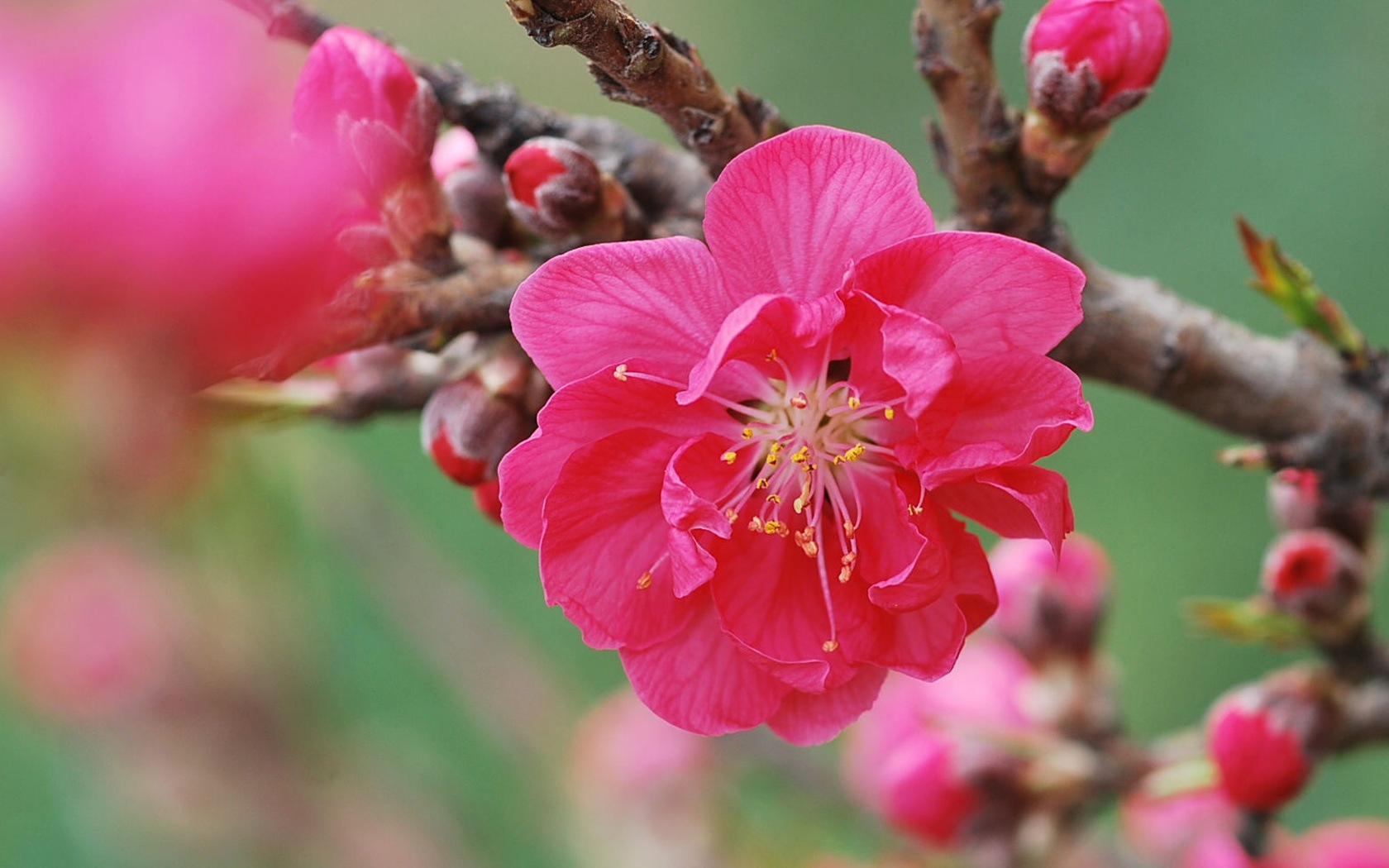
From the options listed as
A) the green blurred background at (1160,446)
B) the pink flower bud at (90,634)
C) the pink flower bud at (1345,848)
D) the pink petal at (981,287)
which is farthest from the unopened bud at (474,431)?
the green blurred background at (1160,446)

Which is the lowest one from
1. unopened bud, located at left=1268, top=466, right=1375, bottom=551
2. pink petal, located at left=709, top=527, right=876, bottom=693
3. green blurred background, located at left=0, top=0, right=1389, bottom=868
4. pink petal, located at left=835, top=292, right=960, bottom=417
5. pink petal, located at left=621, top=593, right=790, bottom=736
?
green blurred background, located at left=0, top=0, right=1389, bottom=868

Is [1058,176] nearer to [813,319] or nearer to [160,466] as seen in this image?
[813,319]

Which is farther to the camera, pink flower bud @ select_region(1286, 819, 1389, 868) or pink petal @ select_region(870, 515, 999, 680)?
pink flower bud @ select_region(1286, 819, 1389, 868)

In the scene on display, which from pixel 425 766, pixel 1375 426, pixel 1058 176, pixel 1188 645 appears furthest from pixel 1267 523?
pixel 1058 176

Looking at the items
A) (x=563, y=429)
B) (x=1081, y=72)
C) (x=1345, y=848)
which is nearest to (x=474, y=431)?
(x=563, y=429)

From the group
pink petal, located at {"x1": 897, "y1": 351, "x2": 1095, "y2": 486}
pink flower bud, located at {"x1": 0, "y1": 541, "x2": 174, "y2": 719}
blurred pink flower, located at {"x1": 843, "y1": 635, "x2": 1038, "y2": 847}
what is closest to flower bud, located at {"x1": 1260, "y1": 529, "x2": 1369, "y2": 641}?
blurred pink flower, located at {"x1": 843, "y1": 635, "x2": 1038, "y2": 847}

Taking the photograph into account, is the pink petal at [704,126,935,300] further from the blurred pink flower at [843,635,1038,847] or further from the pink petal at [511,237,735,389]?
the blurred pink flower at [843,635,1038,847]
